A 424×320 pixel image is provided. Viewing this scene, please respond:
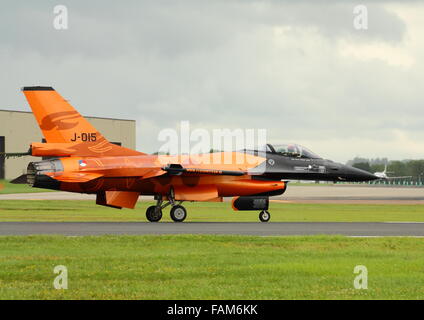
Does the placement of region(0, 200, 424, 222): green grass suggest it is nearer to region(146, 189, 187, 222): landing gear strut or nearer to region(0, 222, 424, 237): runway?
region(146, 189, 187, 222): landing gear strut

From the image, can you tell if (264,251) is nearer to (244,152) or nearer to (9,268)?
(9,268)

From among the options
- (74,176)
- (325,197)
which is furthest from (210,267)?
(325,197)

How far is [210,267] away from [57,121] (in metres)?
16.4

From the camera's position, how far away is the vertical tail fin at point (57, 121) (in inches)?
1156

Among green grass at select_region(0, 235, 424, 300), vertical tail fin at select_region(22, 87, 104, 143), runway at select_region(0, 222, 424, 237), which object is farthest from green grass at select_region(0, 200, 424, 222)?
green grass at select_region(0, 235, 424, 300)

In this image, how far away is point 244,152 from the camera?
31734mm

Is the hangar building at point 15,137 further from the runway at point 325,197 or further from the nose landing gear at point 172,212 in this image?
the nose landing gear at point 172,212

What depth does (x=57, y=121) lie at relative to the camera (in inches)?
1157

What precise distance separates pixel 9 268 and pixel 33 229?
10.3 meters

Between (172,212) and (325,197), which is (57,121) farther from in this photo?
(325,197)

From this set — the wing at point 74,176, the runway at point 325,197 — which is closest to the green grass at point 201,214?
the wing at point 74,176

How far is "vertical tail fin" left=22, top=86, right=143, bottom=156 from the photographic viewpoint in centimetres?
2936
